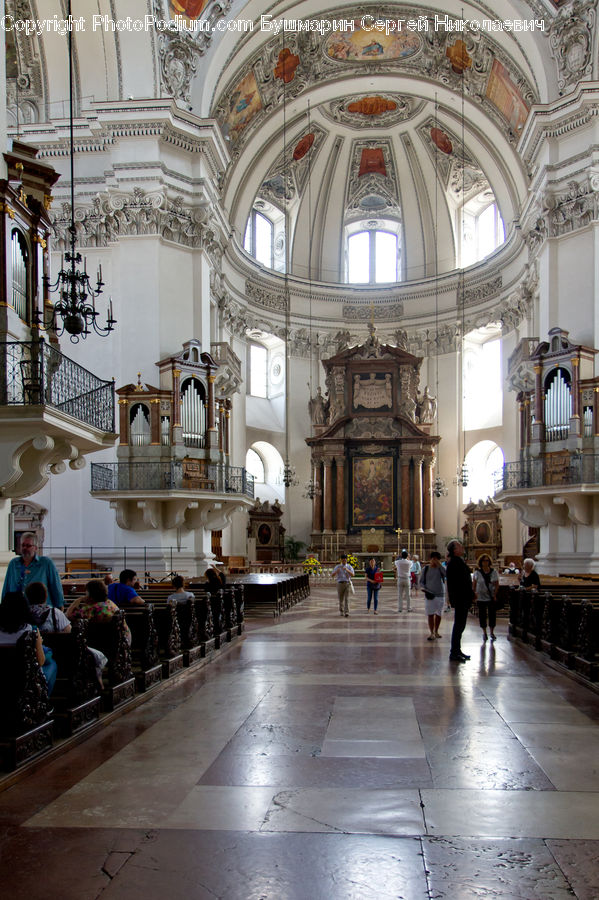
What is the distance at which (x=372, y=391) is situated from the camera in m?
33.4

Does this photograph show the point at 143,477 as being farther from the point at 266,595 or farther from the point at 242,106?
the point at 242,106

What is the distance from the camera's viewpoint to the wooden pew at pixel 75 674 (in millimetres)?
6332

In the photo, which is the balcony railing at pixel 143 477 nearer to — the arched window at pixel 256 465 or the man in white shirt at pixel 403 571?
the man in white shirt at pixel 403 571

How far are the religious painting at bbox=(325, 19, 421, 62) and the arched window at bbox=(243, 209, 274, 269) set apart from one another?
26.2ft

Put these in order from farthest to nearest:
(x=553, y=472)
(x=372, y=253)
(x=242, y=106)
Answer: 1. (x=372, y=253)
2. (x=242, y=106)
3. (x=553, y=472)

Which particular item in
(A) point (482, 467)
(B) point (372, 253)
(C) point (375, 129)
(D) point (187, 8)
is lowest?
(A) point (482, 467)

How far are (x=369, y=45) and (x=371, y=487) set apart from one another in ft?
53.2

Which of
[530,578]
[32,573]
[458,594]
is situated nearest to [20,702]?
[32,573]

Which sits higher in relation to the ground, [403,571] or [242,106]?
[242,106]

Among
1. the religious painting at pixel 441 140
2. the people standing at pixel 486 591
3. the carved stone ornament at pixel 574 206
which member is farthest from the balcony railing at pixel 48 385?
the religious painting at pixel 441 140


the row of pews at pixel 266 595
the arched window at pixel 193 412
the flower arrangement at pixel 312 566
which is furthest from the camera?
the flower arrangement at pixel 312 566

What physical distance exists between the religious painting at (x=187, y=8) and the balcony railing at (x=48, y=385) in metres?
14.0

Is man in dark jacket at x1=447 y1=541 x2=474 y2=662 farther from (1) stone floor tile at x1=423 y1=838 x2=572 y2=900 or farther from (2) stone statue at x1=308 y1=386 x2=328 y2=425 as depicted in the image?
(2) stone statue at x1=308 y1=386 x2=328 y2=425

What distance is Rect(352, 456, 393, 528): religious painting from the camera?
32.9m
